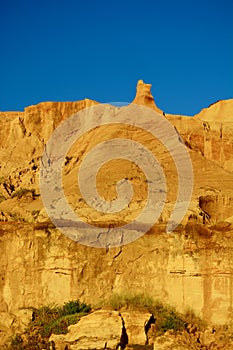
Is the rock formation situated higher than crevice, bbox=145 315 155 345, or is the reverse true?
the rock formation

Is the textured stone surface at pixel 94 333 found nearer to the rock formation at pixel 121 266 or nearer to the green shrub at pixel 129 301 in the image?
the green shrub at pixel 129 301

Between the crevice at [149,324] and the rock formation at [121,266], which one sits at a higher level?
the rock formation at [121,266]

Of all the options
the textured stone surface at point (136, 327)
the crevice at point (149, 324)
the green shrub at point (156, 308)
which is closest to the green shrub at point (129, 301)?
the green shrub at point (156, 308)

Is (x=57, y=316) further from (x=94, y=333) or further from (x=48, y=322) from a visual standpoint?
(x=94, y=333)

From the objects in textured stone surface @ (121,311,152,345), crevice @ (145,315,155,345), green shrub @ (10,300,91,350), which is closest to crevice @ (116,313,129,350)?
textured stone surface @ (121,311,152,345)

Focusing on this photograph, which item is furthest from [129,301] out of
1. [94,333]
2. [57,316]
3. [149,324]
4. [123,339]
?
[57,316]

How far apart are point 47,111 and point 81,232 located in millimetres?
45058

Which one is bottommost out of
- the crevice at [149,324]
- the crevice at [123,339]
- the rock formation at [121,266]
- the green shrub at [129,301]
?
the crevice at [123,339]

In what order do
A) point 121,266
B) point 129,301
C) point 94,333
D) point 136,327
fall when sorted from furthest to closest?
1. point 121,266
2. point 129,301
3. point 136,327
4. point 94,333

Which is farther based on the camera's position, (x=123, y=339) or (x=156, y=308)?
(x=156, y=308)

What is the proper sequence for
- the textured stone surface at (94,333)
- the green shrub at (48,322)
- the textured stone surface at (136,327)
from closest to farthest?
the textured stone surface at (94,333), the textured stone surface at (136,327), the green shrub at (48,322)

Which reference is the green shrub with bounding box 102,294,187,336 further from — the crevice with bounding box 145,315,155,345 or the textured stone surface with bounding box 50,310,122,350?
the textured stone surface with bounding box 50,310,122,350

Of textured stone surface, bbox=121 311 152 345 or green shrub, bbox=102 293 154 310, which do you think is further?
green shrub, bbox=102 293 154 310

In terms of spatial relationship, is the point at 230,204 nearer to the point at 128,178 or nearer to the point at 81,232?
the point at 128,178
